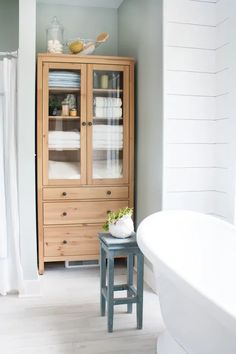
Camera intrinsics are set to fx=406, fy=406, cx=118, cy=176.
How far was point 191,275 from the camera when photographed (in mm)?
2275

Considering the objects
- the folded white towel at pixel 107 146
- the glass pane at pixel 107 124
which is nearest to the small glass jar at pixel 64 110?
the glass pane at pixel 107 124

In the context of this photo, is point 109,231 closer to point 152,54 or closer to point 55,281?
point 55,281

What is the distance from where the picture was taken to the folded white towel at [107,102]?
3.67 m

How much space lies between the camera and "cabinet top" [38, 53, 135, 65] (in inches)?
139

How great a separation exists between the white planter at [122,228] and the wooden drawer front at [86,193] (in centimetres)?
101

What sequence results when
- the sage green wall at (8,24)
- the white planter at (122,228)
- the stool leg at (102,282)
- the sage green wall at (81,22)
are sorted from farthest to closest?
the sage green wall at (81,22) < the sage green wall at (8,24) < the stool leg at (102,282) < the white planter at (122,228)

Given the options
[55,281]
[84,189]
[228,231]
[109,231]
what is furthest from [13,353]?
[84,189]

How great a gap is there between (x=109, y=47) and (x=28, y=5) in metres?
1.37

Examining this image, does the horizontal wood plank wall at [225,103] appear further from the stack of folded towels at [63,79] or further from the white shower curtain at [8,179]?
the white shower curtain at [8,179]

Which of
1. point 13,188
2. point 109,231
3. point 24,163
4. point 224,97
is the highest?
point 224,97

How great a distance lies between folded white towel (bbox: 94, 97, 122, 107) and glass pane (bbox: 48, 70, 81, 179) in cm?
17

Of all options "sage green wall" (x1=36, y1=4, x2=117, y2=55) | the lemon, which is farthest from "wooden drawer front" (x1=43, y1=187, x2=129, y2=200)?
"sage green wall" (x1=36, y1=4, x2=117, y2=55)

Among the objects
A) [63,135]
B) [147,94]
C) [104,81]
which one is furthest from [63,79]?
[147,94]

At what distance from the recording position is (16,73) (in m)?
3.07
